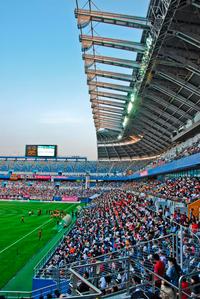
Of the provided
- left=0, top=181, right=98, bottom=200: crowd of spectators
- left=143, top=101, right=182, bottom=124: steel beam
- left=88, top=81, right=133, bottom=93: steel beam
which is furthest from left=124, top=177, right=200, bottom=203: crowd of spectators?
left=0, top=181, right=98, bottom=200: crowd of spectators

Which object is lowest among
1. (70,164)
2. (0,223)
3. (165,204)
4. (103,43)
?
(0,223)

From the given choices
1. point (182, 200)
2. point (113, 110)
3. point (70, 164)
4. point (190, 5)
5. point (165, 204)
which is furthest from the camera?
point (70, 164)

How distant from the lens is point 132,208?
25.0 m

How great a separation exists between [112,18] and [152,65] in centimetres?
459

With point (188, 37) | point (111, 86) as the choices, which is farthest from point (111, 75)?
point (188, 37)

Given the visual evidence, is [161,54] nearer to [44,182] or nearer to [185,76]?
[185,76]

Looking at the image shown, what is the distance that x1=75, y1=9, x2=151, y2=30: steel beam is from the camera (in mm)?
19822

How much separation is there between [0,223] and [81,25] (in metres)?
22.3

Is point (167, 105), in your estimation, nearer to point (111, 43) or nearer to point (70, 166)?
point (111, 43)

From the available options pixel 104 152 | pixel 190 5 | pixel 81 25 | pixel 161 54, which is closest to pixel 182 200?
pixel 161 54

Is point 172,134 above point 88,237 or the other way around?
above

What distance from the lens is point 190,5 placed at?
53.0 feet

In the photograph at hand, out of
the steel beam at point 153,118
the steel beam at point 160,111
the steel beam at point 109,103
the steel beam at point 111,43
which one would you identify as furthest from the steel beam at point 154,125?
the steel beam at point 111,43

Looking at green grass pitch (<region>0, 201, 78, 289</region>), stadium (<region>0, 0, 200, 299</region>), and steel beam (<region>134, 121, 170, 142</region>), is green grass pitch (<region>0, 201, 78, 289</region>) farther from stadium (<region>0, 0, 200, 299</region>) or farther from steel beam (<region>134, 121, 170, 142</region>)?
steel beam (<region>134, 121, 170, 142</region>)
